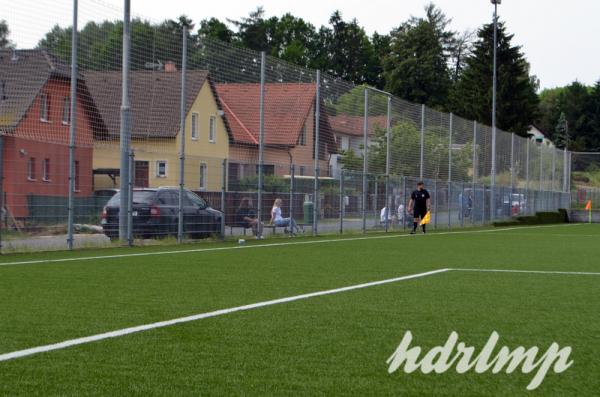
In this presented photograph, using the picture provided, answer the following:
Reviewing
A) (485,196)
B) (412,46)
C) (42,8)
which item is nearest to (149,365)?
(42,8)

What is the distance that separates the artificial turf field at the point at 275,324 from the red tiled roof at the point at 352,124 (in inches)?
519

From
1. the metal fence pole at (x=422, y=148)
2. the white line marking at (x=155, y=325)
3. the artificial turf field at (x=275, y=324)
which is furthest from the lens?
the metal fence pole at (x=422, y=148)

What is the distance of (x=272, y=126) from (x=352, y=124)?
6093mm

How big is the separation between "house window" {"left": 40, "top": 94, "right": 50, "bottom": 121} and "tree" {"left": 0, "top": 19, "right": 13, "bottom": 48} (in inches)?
39.3

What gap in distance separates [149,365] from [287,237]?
63.7ft

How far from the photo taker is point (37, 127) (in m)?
17.0

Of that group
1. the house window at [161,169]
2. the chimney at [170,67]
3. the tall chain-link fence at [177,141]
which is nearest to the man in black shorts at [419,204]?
the tall chain-link fence at [177,141]

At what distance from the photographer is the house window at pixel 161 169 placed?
21.2 metres

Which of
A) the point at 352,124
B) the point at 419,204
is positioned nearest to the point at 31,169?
the point at 352,124

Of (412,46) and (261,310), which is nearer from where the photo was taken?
(261,310)

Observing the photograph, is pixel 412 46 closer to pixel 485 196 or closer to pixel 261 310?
pixel 485 196

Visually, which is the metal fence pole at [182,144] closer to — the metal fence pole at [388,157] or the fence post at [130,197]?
the fence post at [130,197]

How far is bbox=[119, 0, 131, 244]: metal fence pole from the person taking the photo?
63.7 ft

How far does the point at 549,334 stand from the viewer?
733 centimetres
